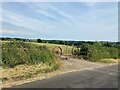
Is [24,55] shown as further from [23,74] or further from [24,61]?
[23,74]

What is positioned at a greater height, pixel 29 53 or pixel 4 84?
pixel 29 53

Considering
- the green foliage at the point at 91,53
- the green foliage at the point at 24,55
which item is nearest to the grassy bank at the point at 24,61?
the green foliage at the point at 24,55

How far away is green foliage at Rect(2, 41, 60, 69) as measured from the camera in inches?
635

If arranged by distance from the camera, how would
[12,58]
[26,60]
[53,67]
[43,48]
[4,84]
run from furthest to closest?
[43,48], [53,67], [26,60], [12,58], [4,84]

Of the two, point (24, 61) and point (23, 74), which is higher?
point (24, 61)

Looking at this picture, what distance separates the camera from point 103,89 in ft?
42.4

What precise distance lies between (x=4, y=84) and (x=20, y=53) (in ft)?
14.9

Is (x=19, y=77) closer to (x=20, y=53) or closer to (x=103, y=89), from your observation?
(x=20, y=53)

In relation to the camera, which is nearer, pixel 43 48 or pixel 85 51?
pixel 43 48

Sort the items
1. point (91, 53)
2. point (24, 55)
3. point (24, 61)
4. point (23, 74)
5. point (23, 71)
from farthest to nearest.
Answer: point (91, 53) < point (24, 55) < point (24, 61) < point (23, 71) < point (23, 74)

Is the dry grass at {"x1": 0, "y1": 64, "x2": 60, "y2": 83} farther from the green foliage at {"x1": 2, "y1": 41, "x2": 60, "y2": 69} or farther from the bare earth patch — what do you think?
the green foliage at {"x1": 2, "y1": 41, "x2": 60, "y2": 69}

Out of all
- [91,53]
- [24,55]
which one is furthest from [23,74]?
[91,53]

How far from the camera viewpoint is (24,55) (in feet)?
57.5

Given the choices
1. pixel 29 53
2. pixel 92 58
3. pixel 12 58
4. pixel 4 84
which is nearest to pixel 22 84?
pixel 4 84
